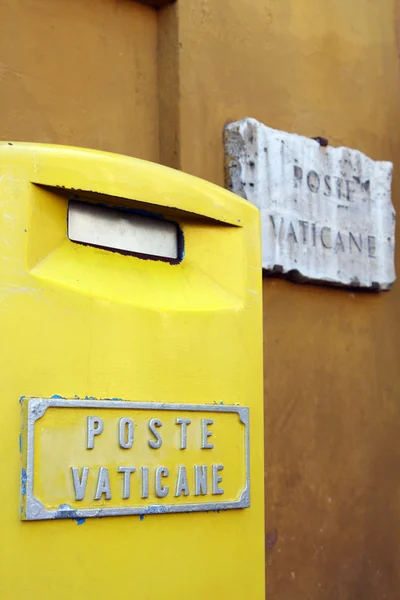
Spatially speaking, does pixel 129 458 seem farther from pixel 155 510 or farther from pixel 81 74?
pixel 81 74

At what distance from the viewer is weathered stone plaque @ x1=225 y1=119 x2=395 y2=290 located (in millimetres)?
3369

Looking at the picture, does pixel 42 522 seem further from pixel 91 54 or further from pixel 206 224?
pixel 91 54

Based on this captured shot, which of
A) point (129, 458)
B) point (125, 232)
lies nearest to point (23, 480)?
point (129, 458)

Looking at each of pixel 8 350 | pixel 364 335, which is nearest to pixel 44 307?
pixel 8 350

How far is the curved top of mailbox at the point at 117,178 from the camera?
158 cm

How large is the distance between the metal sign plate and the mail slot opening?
11.6 inches

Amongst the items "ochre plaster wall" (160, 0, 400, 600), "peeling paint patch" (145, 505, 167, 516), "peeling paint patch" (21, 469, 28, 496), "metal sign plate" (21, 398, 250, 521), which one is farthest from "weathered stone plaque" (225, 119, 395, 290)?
"peeling paint patch" (21, 469, 28, 496)

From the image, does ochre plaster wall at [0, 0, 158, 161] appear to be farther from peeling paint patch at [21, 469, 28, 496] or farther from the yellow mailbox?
peeling paint patch at [21, 469, 28, 496]

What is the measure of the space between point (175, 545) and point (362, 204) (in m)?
2.40

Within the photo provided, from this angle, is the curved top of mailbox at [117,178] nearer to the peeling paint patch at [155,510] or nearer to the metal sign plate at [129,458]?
the metal sign plate at [129,458]

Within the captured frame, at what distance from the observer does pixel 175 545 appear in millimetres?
1654

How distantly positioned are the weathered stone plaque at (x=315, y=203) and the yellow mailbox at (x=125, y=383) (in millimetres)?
1492

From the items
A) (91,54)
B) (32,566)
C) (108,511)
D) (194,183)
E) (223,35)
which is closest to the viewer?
(32,566)

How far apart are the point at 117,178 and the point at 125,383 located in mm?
366
